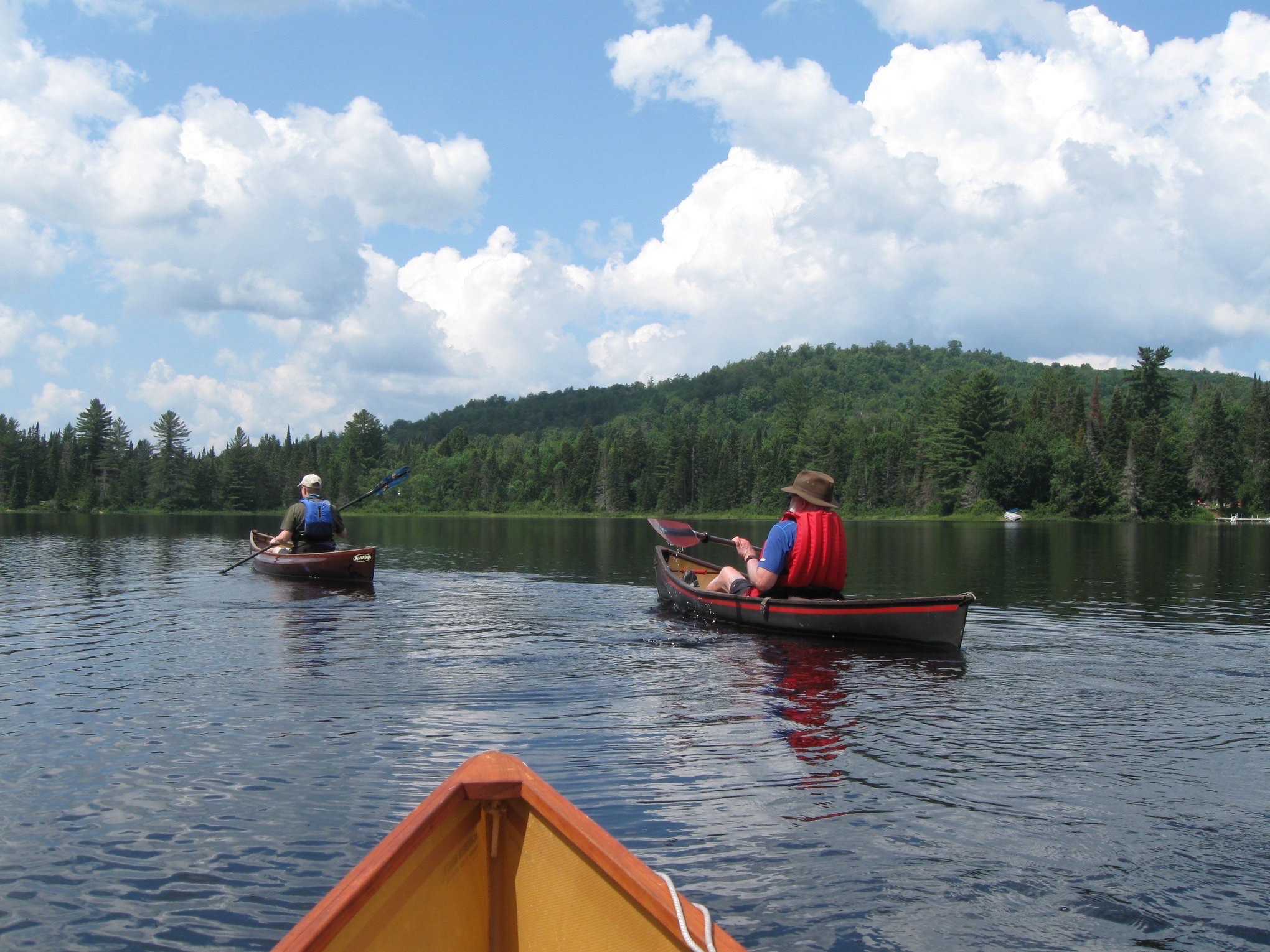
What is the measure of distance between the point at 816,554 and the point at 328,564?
497 inches

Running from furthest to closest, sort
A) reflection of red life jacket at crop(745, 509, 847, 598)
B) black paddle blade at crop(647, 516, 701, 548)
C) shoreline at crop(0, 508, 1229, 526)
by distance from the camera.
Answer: shoreline at crop(0, 508, 1229, 526), black paddle blade at crop(647, 516, 701, 548), reflection of red life jacket at crop(745, 509, 847, 598)

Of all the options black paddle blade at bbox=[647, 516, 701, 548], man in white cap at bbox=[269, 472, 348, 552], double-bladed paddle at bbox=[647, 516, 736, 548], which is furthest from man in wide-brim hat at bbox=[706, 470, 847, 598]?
man in white cap at bbox=[269, 472, 348, 552]

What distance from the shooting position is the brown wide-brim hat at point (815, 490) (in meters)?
13.6

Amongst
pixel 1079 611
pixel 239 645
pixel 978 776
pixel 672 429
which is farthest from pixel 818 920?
pixel 672 429

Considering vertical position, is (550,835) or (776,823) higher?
(550,835)

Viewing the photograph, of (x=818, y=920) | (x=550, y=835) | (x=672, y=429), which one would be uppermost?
(x=672, y=429)

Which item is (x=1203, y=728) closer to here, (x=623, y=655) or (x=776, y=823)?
(x=776, y=823)

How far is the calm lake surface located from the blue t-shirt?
3.90 ft

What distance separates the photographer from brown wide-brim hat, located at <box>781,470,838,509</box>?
13594 mm

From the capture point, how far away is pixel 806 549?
45.9 ft

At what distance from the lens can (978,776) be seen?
297 inches

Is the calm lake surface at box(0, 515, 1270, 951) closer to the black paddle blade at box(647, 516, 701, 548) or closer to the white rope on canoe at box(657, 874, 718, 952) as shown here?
the white rope on canoe at box(657, 874, 718, 952)

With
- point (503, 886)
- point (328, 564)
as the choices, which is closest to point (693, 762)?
point (503, 886)

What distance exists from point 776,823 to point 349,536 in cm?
5050
